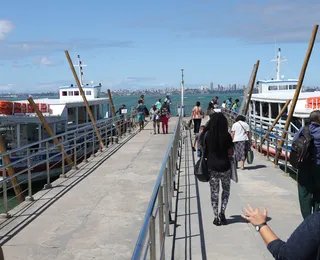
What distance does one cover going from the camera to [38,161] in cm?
1944

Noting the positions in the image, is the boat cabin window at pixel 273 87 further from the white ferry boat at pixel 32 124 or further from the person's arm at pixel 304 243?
the person's arm at pixel 304 243

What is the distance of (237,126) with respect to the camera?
10.2m

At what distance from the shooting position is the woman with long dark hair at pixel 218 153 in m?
6.00

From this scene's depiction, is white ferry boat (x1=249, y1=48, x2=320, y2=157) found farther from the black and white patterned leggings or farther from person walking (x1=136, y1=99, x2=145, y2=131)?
the black and white patterned leggings

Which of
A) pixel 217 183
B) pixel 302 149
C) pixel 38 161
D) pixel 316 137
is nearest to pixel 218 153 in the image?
pixel 217 183

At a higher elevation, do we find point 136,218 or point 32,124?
point 32,124

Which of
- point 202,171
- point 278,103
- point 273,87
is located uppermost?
point 273,87

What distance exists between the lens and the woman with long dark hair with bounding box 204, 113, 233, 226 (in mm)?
5996

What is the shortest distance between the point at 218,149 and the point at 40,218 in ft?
10.5

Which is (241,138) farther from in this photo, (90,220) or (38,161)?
(38,161)

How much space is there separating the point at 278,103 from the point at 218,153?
61.5 feet

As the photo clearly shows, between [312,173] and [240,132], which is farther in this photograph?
[240,132]

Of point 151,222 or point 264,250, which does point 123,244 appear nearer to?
point 264,250

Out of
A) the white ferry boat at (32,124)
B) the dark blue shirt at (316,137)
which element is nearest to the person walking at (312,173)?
the dark blue shirt at (316,137)
